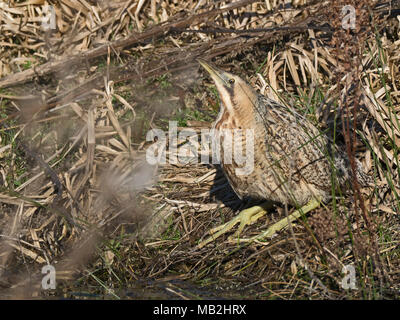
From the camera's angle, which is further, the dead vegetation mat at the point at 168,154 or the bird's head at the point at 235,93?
the bird's head at the point at 235,93

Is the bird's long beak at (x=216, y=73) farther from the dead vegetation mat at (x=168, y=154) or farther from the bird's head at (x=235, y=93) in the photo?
the dead vegetation mat at (x=168, y=154)

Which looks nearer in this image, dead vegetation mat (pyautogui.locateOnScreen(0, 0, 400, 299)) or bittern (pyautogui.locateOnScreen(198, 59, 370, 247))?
dead vegetation mat (pyautogui.locateOnScreen(0, 0, 400, 299))

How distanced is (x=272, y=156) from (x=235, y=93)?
1.44 feet

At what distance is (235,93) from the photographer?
3.94m

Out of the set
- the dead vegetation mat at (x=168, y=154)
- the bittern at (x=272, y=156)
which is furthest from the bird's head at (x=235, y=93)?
the dead vegetation mat at (x=168, y=154)

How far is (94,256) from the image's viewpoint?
3850mm

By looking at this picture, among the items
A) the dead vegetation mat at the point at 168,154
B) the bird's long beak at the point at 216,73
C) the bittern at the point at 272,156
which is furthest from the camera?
the bird's long beak at the point at 216,73

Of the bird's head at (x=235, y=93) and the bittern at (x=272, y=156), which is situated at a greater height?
the bird's head at (x=235, y=93)

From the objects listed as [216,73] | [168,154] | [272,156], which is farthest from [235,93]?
[168,154]

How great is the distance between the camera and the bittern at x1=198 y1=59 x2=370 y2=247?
3.87 m

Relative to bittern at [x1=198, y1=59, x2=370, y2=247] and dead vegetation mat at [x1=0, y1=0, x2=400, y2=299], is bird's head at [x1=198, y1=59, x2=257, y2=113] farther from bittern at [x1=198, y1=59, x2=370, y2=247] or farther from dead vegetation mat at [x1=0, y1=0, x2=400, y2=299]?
dead vegetation mat at [x1=0, y1=0, x2=400, y2=299]

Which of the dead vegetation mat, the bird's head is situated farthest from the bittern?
the dead vegetation mat

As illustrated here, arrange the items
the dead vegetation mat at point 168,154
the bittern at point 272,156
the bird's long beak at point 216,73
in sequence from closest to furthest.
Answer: the dead vegetation mat at point 168,154, the bittern at point 272,156, the bird's long beak at point 216,73

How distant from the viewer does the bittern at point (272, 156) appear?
12.7 ft
